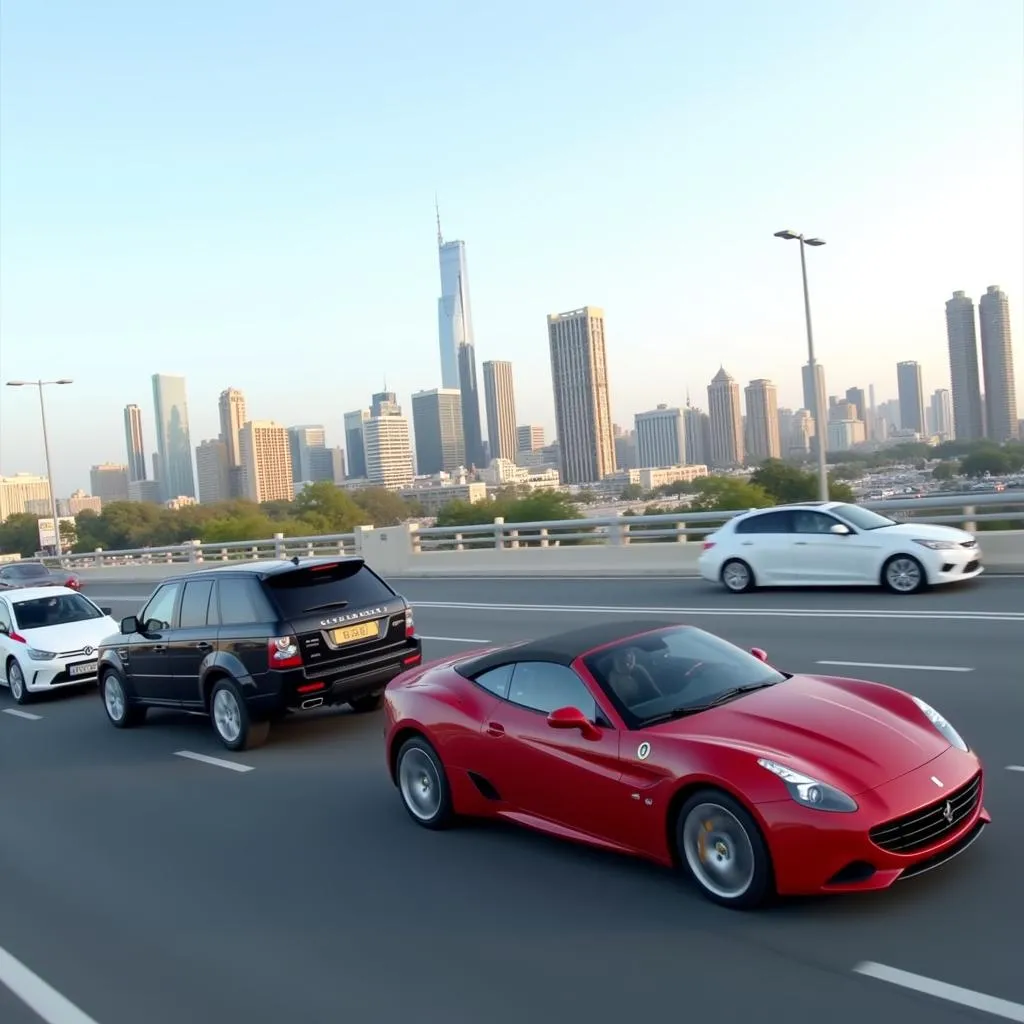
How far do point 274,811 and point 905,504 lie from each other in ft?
48.8

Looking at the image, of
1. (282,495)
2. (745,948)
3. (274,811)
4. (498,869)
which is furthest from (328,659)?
(282,495)

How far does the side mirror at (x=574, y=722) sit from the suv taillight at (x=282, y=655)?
4474 mm

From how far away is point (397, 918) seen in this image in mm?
5797

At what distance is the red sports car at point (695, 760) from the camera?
5102 millimetres

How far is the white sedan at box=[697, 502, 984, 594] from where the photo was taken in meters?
16.7

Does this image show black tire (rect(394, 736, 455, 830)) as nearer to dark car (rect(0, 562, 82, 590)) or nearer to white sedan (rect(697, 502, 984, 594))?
white sedan (rect(697, 502, 984, 594))

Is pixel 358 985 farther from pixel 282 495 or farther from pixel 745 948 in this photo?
pixel 282 495

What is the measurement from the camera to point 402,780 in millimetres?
7516

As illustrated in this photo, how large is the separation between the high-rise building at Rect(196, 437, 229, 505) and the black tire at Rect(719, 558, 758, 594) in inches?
6829

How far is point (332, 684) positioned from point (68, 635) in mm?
6393

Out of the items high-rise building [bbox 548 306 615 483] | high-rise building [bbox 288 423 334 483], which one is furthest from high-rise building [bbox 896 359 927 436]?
high-rise building [bbox 288 423 334 483]

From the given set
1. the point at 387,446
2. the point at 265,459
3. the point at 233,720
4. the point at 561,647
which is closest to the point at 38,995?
the point at 561,647

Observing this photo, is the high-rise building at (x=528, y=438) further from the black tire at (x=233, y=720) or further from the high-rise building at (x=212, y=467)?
the black tire at (x=233, y=720)

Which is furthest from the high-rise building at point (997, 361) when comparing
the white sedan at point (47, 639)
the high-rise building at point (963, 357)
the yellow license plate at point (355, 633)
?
the yellow license plate at point (355, 633)
